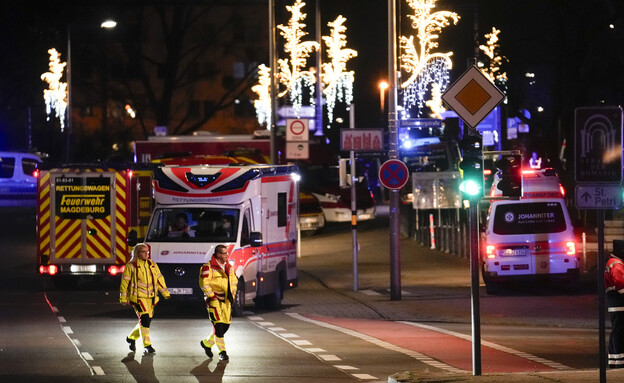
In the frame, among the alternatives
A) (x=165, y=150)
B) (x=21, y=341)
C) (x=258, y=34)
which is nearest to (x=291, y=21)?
(x=165, y=150)

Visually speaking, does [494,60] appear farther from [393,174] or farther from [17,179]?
[17,179]

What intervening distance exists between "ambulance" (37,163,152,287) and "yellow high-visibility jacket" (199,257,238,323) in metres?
11.9

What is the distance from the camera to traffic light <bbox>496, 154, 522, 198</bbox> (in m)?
15.0

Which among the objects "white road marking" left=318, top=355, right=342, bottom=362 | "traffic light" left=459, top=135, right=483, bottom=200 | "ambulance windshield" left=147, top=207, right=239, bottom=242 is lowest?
"white road marking" left=318, top=355, right=342, bottom=362

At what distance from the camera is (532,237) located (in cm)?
2766

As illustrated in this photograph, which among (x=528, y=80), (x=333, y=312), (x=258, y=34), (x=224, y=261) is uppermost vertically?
(x=258, y=34)

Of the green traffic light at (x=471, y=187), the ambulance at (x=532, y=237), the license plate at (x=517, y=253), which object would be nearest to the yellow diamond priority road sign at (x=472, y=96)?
the green traffic light at (x=471, y=187)

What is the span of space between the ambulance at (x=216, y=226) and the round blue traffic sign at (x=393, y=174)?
2.43m

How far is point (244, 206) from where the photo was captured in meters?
23.8

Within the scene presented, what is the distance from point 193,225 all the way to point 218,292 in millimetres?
6788

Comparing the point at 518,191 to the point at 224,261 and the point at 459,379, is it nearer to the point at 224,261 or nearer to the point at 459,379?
the point at 459,379

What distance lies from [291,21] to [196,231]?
30.6m

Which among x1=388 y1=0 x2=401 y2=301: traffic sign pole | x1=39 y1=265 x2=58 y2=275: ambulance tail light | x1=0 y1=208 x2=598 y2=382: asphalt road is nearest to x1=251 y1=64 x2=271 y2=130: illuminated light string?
x1=0 y1=208 x2=598 y2=382: asphalt road

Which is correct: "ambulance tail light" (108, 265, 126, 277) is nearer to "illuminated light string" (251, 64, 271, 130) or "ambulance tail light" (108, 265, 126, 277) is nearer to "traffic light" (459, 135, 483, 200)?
"traffic light" (459, 135, 483, 200)
